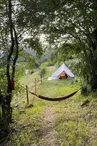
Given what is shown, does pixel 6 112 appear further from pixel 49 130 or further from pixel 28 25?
pixel 28 25

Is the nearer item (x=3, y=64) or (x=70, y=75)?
(x=3, y=64)

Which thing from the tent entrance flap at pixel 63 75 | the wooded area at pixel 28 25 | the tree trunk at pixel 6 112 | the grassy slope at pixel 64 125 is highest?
the wooded area at pixel 28 25

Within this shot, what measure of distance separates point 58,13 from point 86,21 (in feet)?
4.21

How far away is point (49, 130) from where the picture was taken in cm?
499

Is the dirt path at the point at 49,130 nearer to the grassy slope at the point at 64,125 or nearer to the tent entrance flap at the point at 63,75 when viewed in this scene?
the grassy slope at the point at 64,125

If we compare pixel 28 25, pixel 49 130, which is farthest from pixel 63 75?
pixel 28 25

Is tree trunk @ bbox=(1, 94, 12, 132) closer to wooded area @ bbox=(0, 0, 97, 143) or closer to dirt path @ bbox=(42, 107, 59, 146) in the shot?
wooded area @ bbox=(0, 0, 97, 143)

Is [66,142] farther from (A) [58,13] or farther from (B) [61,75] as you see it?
(B) [61,75]

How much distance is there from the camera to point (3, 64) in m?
4.70

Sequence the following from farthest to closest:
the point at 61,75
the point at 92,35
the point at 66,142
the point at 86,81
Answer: the point at 61,75
the point at 86,81
the point at 92,35
the point at 66,142

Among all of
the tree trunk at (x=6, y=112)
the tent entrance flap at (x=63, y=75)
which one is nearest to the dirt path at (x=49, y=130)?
the tree trunk at (x=6, y=112)

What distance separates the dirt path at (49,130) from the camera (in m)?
4.32

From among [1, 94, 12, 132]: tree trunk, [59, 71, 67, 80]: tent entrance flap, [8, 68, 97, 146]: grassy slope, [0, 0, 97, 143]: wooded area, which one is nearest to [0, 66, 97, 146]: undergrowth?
[8, 68, 97, 146]: grassy slope

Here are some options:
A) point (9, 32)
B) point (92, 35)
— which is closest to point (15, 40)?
point (9, 32)
